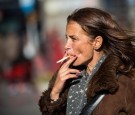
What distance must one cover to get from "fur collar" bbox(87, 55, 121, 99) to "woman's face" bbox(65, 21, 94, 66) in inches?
6.1

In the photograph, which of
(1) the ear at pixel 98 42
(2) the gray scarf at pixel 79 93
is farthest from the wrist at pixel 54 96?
(1) the ear at pixel 98 42

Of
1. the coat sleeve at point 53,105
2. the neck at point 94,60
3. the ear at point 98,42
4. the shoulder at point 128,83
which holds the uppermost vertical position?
the ear at point 98,42

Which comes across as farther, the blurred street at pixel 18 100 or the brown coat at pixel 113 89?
the blurred street at pixel 18 100

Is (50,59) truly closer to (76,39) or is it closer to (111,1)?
(111,1)

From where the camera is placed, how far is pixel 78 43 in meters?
4.31

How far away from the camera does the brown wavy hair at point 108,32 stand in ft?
14.0

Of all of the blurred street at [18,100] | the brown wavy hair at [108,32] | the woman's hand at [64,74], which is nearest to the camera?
the brown wavy hair at [108,32]

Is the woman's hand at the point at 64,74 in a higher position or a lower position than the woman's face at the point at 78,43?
lower

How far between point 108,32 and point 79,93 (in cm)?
52

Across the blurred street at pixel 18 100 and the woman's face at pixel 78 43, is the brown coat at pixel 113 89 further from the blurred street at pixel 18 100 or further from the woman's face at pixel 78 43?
the blurred street at pixel 18 100

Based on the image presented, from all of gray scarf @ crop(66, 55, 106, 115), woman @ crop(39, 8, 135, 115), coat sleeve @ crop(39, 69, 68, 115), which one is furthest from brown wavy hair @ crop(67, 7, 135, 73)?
coat sleeve @ crop(39, 69, 68, 115)

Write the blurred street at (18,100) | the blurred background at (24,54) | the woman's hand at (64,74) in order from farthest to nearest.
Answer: the blurred background at (24,54) → the blurred street at (18,100) → the woman's hand at (64,74)

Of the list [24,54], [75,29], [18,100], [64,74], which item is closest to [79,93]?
[64,74]

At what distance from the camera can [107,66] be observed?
430 cm
